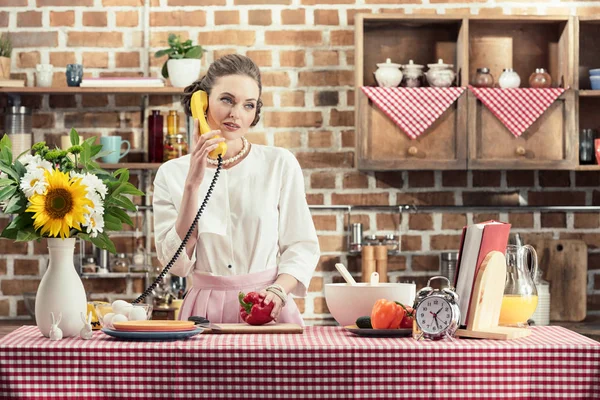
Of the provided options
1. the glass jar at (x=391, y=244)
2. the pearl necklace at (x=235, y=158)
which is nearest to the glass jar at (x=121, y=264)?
the glass jar at (x=391, y=244)

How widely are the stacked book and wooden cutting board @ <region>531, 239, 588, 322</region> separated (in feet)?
5.88

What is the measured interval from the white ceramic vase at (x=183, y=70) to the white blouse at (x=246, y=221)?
125 cm

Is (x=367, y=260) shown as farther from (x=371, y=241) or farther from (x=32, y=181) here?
(x=32, y=181)

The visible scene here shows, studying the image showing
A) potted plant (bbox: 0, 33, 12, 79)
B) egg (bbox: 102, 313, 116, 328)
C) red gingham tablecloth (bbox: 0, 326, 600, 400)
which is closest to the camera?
red gingham tablecloth (bbox: 0, 326, 600, 400)

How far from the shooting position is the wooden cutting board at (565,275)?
13.2ft

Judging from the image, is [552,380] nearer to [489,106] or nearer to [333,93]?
[489,106]

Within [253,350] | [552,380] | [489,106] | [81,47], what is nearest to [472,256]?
[552,380]

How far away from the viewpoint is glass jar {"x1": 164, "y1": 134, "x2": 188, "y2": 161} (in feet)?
13.0

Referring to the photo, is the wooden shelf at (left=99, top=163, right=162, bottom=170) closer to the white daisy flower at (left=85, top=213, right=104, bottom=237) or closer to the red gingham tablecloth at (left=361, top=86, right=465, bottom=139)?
the red gingham tablecloth at (left=361, top=86, right=465, bottom=139)

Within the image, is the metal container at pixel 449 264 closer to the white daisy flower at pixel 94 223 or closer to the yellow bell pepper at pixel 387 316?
the yellow bell pepper at pixel 387 316

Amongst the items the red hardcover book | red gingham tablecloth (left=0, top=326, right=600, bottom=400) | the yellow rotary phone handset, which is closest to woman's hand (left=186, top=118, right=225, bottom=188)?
the yellow rotary phone handset

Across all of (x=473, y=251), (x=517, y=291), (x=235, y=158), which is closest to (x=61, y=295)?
(x=235, y=158)

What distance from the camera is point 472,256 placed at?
2.21 metres

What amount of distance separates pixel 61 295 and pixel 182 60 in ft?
6.15
